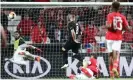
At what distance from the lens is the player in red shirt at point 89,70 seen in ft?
48.9

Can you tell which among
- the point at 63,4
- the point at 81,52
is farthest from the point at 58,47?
the point at 63,4

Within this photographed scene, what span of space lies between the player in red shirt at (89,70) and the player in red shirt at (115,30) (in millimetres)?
1655

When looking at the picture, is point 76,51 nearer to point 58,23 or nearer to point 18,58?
point 58,23

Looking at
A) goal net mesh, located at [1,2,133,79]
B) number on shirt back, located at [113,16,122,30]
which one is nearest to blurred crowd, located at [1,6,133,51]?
goal net mesh, located at [1,2,133,79]

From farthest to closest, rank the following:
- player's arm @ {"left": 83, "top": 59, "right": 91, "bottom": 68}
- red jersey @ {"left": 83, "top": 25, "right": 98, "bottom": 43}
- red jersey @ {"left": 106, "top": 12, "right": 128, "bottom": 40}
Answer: red jersey @ {"left": 83, "top": 25, "right": 98, "bottom": 43} → player's arm @ {"left": 83, "top": 59, "right": 91, "bottom": 68} → red jersey @ {"left": 106, "top": 12, "right": 128, "bottom": 40}

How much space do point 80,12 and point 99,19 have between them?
1.69 feet

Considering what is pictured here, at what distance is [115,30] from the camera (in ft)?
42.8

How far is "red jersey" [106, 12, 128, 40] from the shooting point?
1294 cm

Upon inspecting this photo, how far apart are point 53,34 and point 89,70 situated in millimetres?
1363

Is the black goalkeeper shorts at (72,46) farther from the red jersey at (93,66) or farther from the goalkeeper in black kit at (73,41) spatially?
the red jersey at (93,66)

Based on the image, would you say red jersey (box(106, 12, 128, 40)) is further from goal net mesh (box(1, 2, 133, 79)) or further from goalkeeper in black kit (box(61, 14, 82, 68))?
goalkeeper in black kit (box(61, 14, 82, 68))

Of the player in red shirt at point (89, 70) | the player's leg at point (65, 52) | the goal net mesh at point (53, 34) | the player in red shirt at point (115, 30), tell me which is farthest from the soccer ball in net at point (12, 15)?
the player in red shirt at point (115, 30)

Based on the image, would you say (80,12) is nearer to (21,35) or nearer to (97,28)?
(97,28)

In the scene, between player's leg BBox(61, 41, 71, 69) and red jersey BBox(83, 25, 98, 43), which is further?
player's leg BBox(61, 41, 71, 69)
